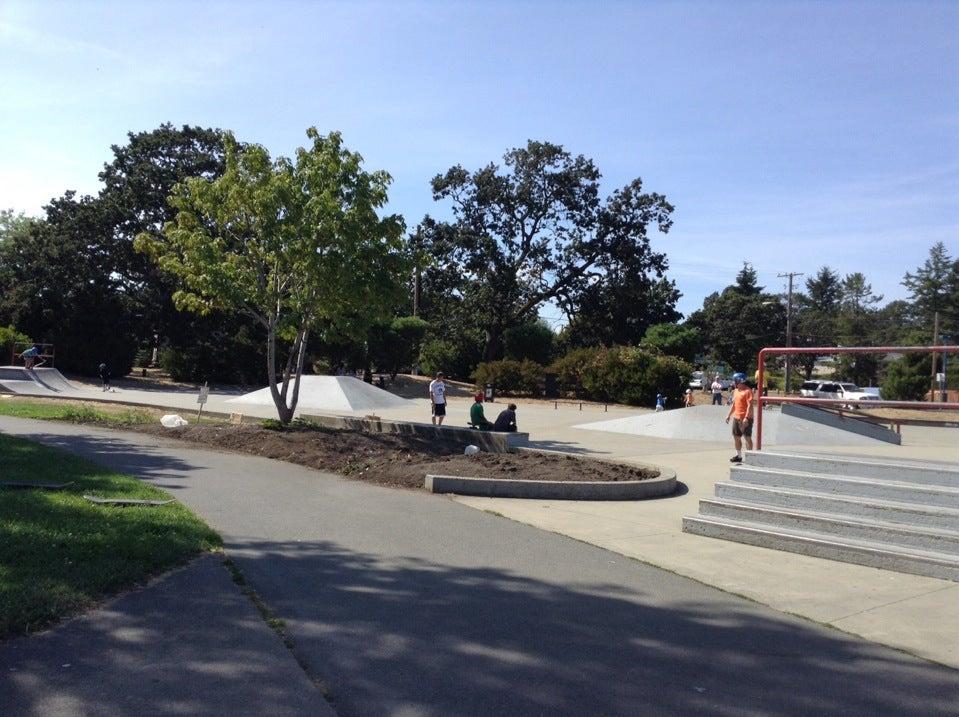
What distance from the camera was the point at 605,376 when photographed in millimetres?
41688

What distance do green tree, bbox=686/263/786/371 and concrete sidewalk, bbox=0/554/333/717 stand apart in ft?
252

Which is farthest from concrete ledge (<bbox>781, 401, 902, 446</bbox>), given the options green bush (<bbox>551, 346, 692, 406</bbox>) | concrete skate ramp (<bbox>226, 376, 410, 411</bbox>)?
green bush (<bbox>551, 346, 692, 406</bbox>)

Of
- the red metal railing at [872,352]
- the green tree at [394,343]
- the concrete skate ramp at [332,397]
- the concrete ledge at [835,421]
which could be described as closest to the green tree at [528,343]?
the green tree at [394,343]

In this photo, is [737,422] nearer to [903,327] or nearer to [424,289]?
[424,289]

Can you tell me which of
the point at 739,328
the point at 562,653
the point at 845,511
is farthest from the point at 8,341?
the point at 739,328

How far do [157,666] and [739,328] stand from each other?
263 ft

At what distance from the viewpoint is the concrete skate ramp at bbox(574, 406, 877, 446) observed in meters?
20.9

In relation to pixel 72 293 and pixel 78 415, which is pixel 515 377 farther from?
pixel 78 415

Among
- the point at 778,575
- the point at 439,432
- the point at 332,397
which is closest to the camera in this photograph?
the point at 778,575

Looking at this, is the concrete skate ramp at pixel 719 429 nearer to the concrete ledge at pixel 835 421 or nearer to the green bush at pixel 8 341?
the concrete ledge at pixel 835 421

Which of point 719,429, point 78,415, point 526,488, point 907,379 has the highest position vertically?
point 907,379

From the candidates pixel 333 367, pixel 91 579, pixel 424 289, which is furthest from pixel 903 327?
pixel 91 579

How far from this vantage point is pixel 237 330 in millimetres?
48594

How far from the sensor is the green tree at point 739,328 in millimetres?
80438
